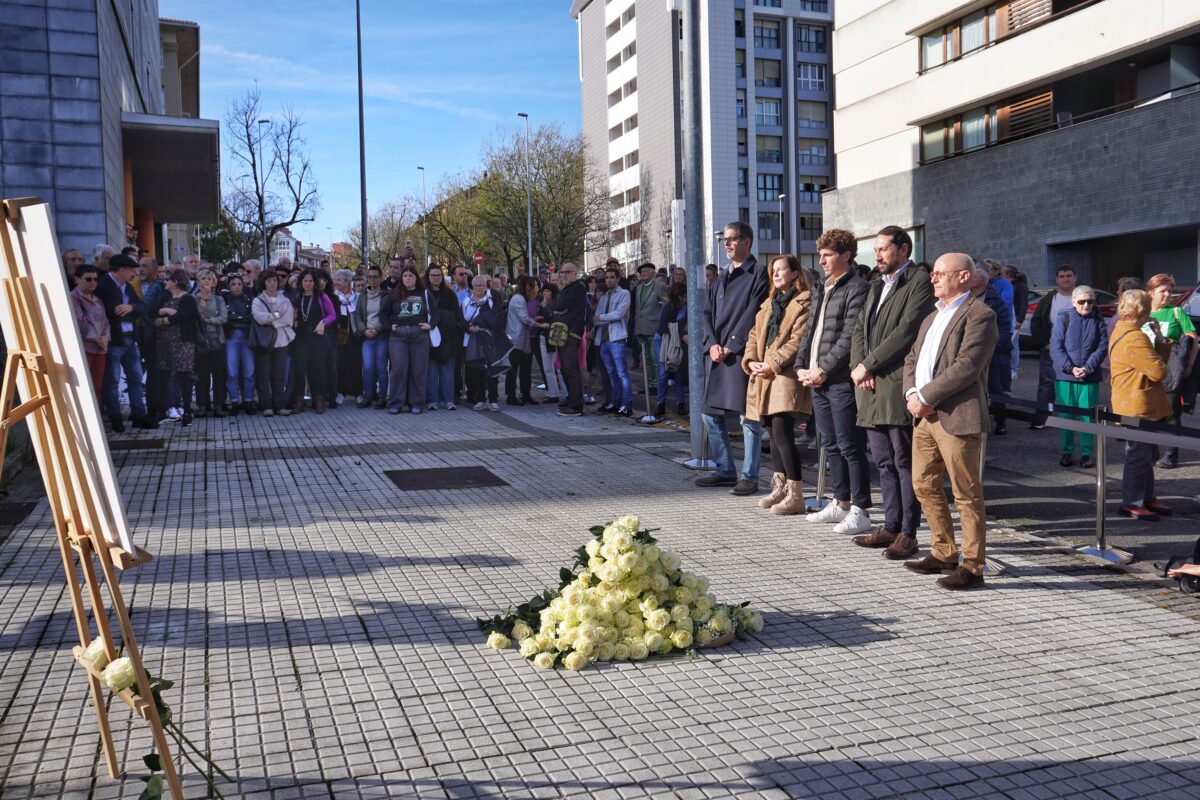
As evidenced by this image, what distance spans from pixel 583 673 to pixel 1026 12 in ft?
102

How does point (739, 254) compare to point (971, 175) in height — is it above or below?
below

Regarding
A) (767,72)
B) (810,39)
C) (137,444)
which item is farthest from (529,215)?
(137,444)

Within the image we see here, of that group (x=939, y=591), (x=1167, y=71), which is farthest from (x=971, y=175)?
(x=939, y=591)

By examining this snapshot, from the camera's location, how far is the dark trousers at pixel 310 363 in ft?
49.9

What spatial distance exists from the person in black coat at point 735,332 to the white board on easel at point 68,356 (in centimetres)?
624

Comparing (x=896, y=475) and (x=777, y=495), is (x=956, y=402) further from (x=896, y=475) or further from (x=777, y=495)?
(x=777, y=495)

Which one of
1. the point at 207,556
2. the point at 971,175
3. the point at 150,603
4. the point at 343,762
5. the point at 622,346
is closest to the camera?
the point at 343,762

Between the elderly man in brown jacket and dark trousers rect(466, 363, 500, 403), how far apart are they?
10.1m

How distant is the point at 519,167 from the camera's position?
2611 inches

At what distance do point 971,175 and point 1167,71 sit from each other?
672 cm

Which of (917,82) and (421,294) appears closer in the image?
(421,294)

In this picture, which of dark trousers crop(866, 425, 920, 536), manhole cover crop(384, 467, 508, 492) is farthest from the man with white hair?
dark trousers crop(866, 425, 920, 536)

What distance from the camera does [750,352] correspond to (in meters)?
8.65

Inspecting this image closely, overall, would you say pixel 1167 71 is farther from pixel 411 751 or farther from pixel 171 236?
pixel 171 236
